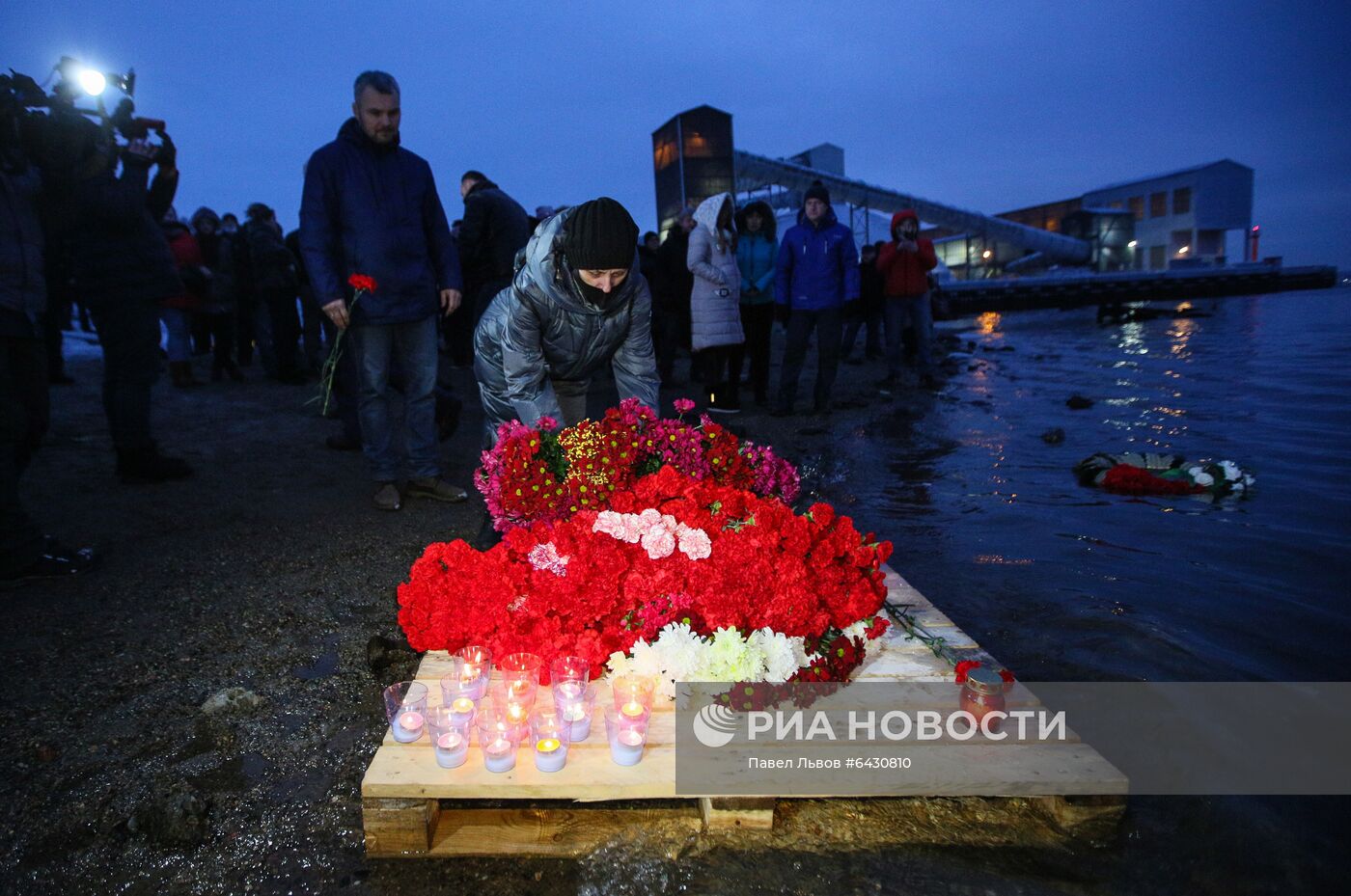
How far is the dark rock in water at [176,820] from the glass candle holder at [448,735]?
2.20 ft

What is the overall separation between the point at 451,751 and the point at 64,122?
4.67m

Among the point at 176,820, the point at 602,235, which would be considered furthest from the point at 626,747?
the point at 602,235

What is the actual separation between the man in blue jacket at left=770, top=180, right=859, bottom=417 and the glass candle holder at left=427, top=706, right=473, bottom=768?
626 cm

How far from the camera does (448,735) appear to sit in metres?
2.06

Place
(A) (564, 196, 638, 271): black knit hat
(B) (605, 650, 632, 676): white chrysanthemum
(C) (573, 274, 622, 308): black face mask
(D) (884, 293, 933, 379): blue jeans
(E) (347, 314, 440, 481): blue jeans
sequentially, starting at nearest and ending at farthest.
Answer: (B) (605, 650, 632, 676): white chrysanthemum < (A) (564, 196, 638, 271): black knit hat < (C) (573, 274, 622, 308): black face mask < (E) (347, 314, 440, 481): blue jeans < (D) (884, 293, 933, 379): blue jeans

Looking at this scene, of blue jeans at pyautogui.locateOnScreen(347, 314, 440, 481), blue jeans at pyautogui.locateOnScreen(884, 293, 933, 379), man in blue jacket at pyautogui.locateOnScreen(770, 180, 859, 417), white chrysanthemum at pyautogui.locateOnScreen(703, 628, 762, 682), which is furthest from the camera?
blue jeans at pyautogui.locateOnScreen(884, 293, 933, 379)

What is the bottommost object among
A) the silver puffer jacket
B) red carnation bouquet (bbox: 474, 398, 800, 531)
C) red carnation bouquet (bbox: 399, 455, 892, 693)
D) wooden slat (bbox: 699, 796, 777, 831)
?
wooden slat (bbox: 699, 796, 777, 831)

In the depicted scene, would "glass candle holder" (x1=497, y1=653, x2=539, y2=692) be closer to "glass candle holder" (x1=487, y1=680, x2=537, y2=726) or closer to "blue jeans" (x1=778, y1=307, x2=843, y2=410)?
"glass candle holder" (x1=487, y1=680, x2=537, y2=726)

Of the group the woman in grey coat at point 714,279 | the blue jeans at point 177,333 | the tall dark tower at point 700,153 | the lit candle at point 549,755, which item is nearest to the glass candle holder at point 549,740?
the lit candle at point 549,755

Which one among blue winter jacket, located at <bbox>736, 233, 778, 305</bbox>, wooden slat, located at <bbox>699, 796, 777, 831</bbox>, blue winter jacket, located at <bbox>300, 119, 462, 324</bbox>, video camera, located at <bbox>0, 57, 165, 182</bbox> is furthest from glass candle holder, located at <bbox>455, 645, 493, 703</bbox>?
blue winter jacket, located at <bbox>736, 233, 778, 305</bbox>

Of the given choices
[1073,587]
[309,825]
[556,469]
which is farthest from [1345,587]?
[309,825]

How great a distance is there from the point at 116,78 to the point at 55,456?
3.48 metres

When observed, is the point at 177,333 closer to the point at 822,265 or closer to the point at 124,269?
the point at 124,269

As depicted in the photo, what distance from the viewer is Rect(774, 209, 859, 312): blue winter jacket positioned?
7.86m
